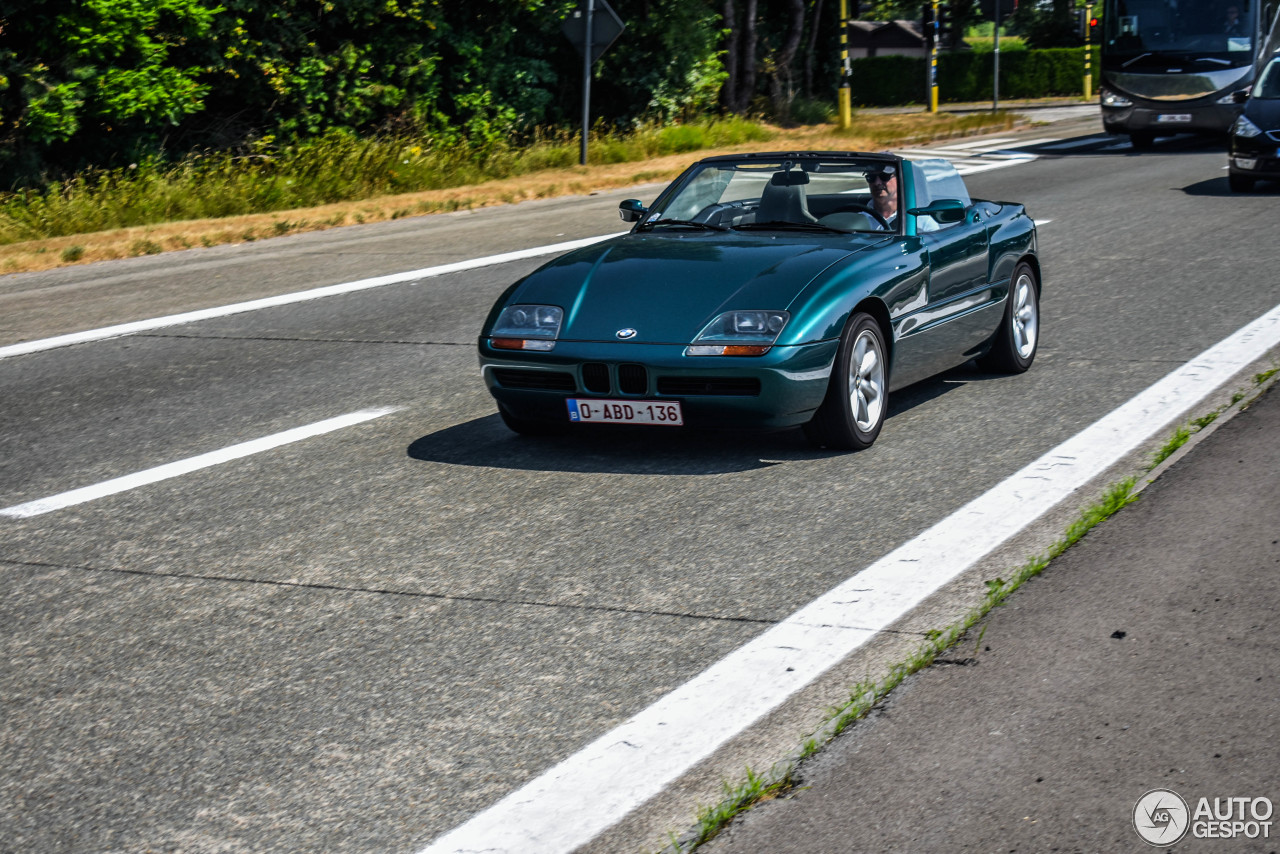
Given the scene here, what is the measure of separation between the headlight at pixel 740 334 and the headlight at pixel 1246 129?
Result: 44.5ft

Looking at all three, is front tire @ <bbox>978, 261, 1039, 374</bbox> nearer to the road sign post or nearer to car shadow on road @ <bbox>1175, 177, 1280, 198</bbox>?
car shadow on road @ <bbox>1175, 177, 1280, 198</bbox>

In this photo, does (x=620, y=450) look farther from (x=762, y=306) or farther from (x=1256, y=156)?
(x=1256, y=156)

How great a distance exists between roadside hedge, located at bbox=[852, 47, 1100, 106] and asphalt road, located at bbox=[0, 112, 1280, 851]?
177ft

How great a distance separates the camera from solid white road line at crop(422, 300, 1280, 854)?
10.8 feet

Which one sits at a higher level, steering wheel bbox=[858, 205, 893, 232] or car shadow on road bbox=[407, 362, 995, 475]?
steering wheel bbox=[858, 205, 893, 232]

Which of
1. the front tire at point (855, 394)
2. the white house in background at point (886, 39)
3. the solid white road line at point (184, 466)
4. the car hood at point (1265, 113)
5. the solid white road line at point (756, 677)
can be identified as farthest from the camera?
the white house in background at point (886, 39)

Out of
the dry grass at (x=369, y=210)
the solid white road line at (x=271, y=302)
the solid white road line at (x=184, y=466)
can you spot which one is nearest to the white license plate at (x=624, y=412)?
the solid white road line at (x=184, y=466)

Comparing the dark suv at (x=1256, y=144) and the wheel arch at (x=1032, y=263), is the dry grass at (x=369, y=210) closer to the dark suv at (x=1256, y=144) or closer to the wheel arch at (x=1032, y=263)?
the dark suv at (x=1256, y=144)

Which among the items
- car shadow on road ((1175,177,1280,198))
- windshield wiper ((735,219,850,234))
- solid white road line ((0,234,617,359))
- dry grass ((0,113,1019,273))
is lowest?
car shadow on road ((1175,177,1280,198))

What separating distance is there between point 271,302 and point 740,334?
659 cm

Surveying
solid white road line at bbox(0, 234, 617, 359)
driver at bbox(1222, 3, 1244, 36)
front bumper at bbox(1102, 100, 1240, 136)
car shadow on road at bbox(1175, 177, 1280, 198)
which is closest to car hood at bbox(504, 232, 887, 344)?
solid white road line at bbox(0, 234, 617, 359)

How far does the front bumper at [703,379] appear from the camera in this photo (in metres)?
6.25

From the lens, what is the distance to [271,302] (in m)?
12.0
